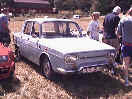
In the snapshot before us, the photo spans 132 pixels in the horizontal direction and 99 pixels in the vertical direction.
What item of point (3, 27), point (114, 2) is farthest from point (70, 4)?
point (3, 27)

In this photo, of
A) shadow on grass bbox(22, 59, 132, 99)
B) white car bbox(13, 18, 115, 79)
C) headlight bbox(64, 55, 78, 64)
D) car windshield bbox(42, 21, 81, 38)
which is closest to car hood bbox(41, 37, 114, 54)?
white car bbox(13, 18, 115, 79)

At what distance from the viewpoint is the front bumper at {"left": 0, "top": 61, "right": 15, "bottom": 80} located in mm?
5701

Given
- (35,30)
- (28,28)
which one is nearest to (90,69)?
(35,30)

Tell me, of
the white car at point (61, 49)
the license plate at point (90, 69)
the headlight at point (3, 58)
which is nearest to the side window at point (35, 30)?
the white car at point (61, 49)

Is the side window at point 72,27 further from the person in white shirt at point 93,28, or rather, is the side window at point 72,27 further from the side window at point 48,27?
the person in white shirt at point 93,28

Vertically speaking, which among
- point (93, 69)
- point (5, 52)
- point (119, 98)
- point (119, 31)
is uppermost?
point (119, 31)

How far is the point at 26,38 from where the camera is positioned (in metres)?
7.37

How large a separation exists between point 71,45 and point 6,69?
171cm

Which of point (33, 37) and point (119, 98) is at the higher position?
point (33, 37)

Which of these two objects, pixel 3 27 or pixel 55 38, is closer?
pixel 55 38

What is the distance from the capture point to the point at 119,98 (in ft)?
16.9

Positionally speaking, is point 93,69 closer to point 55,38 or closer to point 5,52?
point 55,38

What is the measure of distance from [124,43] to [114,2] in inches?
1887

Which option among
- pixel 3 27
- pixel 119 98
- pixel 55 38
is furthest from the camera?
pixel 3 27
